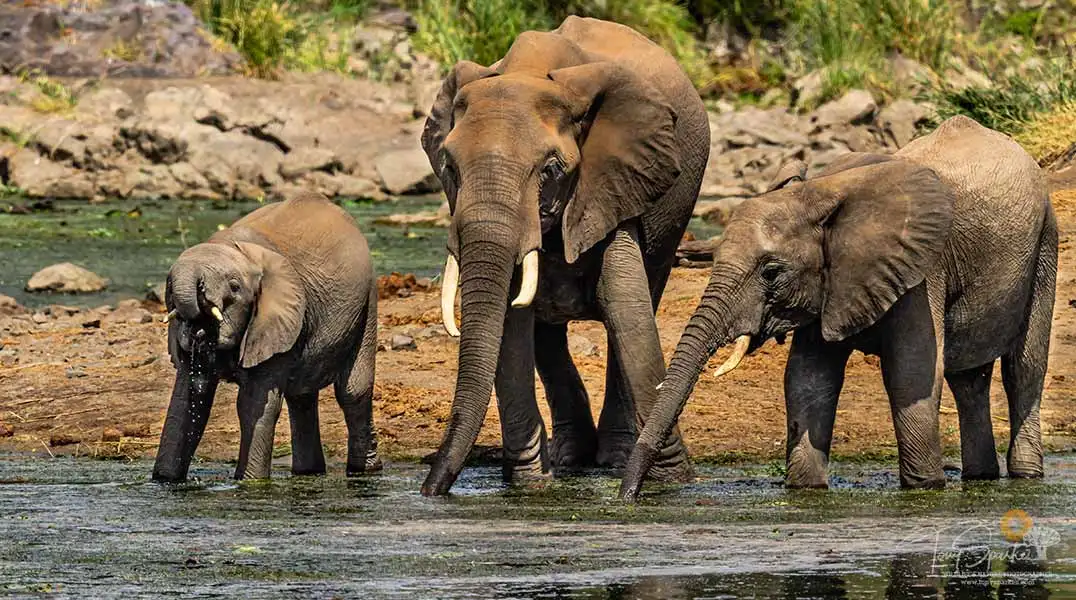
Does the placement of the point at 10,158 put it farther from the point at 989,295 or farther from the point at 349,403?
the point at 989,295

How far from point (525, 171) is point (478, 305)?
0.64 metres

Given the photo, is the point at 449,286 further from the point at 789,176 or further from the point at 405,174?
the point at 405,174

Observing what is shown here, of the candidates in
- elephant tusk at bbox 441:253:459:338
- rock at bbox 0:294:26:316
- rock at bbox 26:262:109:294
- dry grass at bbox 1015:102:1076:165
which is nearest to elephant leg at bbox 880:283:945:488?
elephant tusk at bbox 441:253:459:338

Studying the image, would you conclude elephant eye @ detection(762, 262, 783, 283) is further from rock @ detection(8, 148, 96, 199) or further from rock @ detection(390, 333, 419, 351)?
rock @ detection(8, 148, 96, 199)

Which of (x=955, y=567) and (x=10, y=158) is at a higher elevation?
(x=955, y=567)

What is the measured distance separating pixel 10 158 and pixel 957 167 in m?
21.1

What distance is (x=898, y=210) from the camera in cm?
1030

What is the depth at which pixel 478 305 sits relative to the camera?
10086 millimetres

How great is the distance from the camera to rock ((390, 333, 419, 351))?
48.6ft

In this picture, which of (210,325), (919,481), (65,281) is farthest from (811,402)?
(65,281)

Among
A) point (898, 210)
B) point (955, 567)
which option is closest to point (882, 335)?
point (898, 210)

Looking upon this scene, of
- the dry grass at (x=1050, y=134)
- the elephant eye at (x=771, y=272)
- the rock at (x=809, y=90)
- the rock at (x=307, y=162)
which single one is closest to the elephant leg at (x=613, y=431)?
the elephant eye at (x=771, y=272)

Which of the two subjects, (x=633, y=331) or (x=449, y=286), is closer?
(x=449, y=286)

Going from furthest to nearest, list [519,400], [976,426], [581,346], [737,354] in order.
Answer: [581,346] < [976,426] < [519,400] < [737,354]
